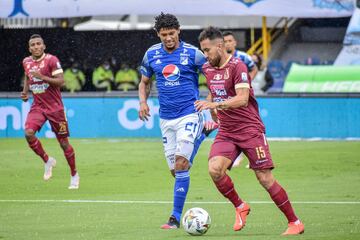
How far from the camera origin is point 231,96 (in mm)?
10648

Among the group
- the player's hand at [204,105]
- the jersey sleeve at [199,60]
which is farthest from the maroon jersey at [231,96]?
the jersey sleeve at [199,60]

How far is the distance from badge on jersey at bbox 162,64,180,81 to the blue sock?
1167 mm

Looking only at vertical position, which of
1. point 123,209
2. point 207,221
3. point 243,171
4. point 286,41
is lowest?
point 286,41

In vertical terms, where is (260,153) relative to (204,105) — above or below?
below

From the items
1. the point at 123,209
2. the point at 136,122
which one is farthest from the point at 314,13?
the point at 123,209

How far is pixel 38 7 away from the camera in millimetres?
34281

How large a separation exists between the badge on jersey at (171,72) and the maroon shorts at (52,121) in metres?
4.71

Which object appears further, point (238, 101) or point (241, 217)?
point (241, 217)

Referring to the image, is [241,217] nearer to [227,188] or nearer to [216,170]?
[227,188]

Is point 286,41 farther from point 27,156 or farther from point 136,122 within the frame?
point 27,156

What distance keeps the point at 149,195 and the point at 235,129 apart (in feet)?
14.8

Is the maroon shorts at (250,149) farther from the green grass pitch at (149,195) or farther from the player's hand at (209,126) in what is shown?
the player's hand at (209,126)

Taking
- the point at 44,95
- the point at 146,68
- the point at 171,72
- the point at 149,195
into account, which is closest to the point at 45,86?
the point at 44,95

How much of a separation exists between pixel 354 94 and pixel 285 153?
162 inches
